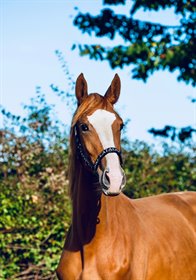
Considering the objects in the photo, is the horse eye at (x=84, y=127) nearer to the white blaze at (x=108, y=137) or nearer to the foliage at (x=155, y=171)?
the white blaze at (x=108, y=137)

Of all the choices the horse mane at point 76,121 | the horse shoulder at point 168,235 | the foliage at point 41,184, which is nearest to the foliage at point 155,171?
the foliage at point 41,184

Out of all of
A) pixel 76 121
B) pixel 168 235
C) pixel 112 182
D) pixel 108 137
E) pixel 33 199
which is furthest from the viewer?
pixel 33 199

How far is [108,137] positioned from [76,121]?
0.36 metres

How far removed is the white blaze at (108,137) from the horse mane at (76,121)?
0.27 feet

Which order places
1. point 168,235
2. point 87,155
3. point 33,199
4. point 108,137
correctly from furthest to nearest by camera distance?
point 33,199
point 168,235
point 87,155
point 108,137

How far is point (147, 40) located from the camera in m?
12.2

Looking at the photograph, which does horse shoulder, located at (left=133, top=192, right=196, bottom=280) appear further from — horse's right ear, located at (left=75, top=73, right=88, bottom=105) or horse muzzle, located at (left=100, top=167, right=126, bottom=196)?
horse's right ear, located at (left=75, top=73, right=88, bottom=105)

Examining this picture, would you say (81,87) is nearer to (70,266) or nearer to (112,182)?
(112,182)

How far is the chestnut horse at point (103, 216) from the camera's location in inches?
196

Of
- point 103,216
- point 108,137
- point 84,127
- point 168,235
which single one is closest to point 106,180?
point 108,137

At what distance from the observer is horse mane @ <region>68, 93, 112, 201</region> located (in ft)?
17.0

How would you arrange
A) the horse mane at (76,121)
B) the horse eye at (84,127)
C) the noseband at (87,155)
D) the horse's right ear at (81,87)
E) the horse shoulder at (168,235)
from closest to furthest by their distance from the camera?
the noseband at (87,155) → the horse eye at (84,127) → the horse mane at (76,121) → the horse's right ear at (81,87) → the horse shoulder at (168,235)

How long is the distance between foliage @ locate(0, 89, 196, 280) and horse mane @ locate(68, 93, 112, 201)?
14.3 feet

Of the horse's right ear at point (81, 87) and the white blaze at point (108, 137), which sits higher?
the horse's right ear at point (81, 87)
